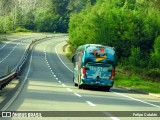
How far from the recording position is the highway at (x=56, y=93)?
55.2ft

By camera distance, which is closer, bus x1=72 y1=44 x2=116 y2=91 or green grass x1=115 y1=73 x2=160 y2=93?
bus x1=72 y1=44 x2=116 y2=91

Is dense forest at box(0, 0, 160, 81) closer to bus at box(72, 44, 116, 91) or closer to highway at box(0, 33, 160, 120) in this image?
highway at box(0, 33, 160, 120)

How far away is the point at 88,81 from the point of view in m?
28.9

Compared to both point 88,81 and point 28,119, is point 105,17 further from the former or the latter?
point 28,119

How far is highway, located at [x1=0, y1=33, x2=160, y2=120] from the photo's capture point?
16828mm

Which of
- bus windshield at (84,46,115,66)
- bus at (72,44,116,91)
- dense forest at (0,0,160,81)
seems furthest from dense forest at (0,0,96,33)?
bus at (72,44,116,91)

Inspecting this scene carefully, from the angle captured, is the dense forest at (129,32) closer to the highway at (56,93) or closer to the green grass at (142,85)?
the highway at (56,93)

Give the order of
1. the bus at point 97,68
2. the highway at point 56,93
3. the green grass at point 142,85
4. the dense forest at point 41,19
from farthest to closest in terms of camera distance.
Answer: the dense forest at point 41,19, the green grass at point 142,85, the bus at point 97,68, the highway at point 56,93

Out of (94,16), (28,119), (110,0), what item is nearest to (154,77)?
(94,16)

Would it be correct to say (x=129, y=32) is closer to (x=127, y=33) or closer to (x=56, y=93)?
(x=127, y=33)

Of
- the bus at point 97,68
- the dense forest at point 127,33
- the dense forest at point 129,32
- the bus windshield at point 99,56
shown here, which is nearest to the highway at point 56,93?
the bus at point 97,68

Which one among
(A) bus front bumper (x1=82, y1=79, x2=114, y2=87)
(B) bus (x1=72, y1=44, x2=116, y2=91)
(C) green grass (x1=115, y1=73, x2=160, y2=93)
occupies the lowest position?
(C) green grass (x1=115, y1=73, x2=160, y2=93)

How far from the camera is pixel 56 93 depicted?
962 inches

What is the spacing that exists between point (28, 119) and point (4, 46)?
8466 centimetres
